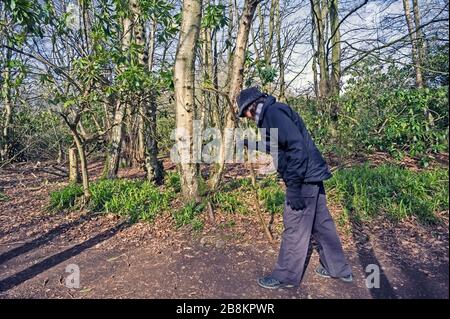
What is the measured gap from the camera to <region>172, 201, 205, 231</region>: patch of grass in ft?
14.7

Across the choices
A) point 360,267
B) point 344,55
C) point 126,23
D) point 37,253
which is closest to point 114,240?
point 37,253

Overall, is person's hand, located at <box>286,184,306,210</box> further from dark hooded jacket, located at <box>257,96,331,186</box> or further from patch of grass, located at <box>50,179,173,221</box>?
patch of grass, located at <box>50,179,173,221</box>

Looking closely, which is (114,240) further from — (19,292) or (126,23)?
(126,23)

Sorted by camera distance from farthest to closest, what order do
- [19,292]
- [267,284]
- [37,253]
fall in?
1. [37,253]
2. [19,292]
3. [267,284]

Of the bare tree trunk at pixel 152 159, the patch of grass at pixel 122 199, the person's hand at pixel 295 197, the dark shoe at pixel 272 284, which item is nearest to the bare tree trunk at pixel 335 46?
the bare tree trunk at pixel 152 159

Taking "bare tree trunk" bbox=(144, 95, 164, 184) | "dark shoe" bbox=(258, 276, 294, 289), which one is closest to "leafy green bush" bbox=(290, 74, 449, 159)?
"dark shoe" bbox=(258, 276, 294, 289)

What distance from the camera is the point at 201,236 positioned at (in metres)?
4.24

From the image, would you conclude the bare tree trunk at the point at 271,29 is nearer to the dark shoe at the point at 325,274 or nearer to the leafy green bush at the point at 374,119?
the leafy green bush at the point at 374,119

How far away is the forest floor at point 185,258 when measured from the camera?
289 centimetres

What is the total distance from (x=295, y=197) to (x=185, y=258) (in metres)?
1.63

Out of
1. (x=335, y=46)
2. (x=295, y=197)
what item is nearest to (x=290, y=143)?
(x=295, y=197)

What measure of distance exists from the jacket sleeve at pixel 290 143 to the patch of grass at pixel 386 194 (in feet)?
6.73

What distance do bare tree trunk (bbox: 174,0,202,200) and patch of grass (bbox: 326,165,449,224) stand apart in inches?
90.8

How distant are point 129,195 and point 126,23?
12.5ft
